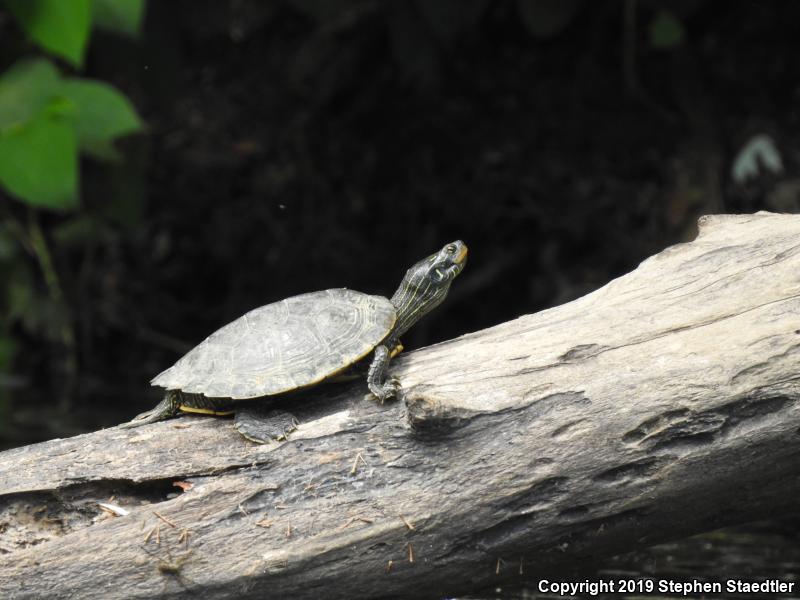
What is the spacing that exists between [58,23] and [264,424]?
188 inches

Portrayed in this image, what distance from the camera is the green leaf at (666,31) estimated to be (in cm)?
757

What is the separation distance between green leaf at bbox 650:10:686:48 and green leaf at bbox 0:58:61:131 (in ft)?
15.4

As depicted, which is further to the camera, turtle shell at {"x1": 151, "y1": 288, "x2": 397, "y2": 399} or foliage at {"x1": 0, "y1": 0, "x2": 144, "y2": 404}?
foliage at {"x1": 0, "y1": 0, "x2": 144, "y2": 404}

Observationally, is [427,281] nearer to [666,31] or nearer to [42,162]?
[42,162]

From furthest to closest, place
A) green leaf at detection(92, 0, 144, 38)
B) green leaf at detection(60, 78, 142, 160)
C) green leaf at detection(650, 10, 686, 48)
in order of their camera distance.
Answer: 1. green leaf at detection(650, 10, 686, 48)
2. green leaf at detection(92, 0, 144, 38)
3. green leaf at detection(60, 78, 142, 160)

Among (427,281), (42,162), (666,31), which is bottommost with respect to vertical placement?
(427,281)

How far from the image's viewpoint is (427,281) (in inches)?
137

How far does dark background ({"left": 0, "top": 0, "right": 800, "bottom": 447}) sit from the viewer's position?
812 cm

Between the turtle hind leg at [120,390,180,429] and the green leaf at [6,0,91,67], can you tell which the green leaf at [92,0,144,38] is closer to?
the green leaf at [6,0,91,67]

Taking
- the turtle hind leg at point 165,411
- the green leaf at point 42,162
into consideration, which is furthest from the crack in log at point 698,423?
the green leaf at point 42,162

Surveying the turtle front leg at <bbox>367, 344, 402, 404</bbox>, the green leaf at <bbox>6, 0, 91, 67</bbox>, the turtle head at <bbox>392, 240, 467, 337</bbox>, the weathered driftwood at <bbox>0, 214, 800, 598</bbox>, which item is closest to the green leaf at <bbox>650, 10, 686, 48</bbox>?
the green leaf at <bbox>6, 0, 91, 67</bbox>

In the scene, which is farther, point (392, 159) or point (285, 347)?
point (392, 159)

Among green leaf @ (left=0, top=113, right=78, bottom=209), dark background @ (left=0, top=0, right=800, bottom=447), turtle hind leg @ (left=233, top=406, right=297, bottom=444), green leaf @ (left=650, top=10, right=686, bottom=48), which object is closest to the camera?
turtle hind leg @ (left=233, top=406, right=297, bottom=444)

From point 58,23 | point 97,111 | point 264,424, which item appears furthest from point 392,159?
point 264,424
